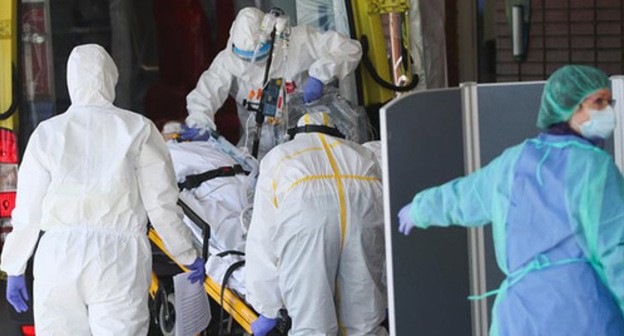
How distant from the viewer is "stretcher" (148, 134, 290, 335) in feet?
16.9

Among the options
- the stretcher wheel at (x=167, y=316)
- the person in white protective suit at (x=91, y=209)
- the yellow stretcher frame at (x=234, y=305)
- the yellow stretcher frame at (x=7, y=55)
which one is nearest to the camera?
the person in white protective suit at (x=91, y=209)

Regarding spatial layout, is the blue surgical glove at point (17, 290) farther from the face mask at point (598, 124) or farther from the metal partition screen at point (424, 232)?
the face mask at point (598, 124)

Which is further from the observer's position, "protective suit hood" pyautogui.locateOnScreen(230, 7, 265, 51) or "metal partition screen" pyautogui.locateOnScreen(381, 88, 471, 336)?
"protective suit hood" pyautogui.locateOnScreen(230, 7, 265, 51)

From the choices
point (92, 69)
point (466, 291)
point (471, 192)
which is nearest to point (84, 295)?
point (92, 69)

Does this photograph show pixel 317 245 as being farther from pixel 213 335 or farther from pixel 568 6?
pixel 568 6

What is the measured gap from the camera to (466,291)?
4.29m

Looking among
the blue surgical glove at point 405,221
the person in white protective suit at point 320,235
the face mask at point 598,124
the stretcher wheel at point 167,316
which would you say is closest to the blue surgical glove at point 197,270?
the person in white protective suit at point 320,235

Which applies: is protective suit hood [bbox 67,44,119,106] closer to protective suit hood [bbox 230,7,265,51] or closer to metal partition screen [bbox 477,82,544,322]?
metal partition screen [bbox 477,82,544,322]

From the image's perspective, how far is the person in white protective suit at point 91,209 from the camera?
459 cm

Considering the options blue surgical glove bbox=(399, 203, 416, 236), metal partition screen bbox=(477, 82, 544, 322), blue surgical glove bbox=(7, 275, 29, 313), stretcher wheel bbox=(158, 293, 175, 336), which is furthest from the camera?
stretcher wheel bbox=(158, 293, 175, 336)

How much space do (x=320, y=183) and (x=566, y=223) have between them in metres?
1.38

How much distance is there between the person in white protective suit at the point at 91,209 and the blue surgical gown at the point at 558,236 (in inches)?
61.1

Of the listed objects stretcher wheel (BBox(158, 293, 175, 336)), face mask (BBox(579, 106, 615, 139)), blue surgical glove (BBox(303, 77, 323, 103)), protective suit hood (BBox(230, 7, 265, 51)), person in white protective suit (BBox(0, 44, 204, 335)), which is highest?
protective suit hood (BBox(230, 7, 265, 51))

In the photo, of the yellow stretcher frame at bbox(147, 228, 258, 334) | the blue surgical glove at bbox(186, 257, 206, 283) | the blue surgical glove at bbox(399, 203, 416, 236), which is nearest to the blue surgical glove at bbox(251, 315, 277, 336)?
the yellow stretcher frame at bbox(147, 228, 258, 334)
